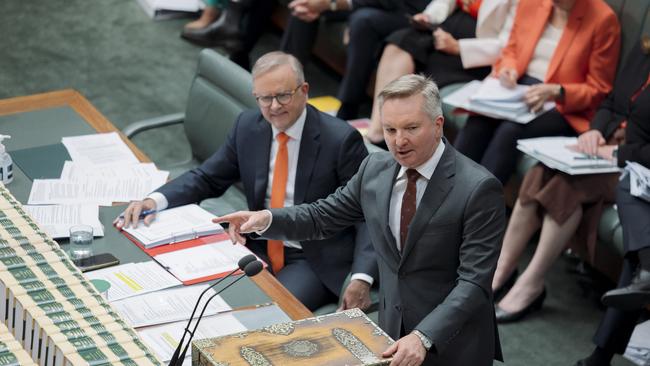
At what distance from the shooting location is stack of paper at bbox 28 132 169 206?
14.0 feet

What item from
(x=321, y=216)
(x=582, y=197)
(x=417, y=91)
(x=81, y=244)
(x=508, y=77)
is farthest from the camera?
(x=508, y=77)

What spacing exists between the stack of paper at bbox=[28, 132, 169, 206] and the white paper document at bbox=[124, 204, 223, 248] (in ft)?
0.81

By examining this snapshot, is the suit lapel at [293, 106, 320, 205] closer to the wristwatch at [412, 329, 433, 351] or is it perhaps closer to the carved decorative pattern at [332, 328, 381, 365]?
the wristwatch at [412, 329, 433, 351]

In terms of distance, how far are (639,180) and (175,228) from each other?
6.50 ft

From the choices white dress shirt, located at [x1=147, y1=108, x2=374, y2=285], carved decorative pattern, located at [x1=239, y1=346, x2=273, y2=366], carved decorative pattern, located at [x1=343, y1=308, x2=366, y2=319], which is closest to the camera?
carved decorative pattern, located at [x1=239, y1=346, x2=273, y2=366]

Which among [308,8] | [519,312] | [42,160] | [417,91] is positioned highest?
[417,91]

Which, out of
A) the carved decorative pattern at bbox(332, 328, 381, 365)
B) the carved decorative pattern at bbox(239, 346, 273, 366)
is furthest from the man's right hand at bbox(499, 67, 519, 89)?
the carved decorative pattern at bbox(239, 346, 273, 366)

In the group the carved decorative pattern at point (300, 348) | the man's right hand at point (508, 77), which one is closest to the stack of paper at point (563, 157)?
the man's right hand at point (508, 77)

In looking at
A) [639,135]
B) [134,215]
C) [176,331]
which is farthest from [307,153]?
[639,135]

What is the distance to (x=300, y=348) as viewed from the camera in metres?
2.90

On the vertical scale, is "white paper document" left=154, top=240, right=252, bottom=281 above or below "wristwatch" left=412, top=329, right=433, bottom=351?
below

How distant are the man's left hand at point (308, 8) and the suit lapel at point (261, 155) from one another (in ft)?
7.51

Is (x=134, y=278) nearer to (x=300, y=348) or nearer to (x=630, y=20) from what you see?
(x=300, y=348)

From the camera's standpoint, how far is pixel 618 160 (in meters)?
4.89
